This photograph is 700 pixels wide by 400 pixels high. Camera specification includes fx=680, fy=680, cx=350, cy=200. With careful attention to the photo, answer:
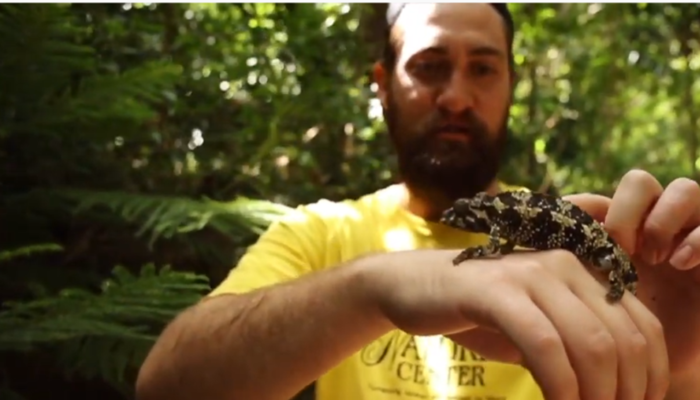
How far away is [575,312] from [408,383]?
0.57 meters

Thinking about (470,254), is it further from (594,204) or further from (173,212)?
(173,212)

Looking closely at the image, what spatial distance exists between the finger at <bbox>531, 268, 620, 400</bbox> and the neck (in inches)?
30.4

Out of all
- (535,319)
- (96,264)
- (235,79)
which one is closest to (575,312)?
(535,319)

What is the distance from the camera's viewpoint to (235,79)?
2.27 meters

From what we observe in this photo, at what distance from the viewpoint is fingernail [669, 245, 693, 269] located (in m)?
0.74

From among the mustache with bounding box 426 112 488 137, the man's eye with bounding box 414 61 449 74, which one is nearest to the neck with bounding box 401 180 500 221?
the mustache with bounding box 426 112 488 137

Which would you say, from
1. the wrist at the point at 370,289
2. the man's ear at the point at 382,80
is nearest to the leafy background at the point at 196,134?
the man's ear at the point at 382,80

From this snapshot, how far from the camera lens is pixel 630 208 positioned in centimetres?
75

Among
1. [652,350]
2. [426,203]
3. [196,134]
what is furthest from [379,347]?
[196,134]

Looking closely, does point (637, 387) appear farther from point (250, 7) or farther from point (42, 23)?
point (250, 7)

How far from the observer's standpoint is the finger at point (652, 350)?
22.1 inches

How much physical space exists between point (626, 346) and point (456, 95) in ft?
2.72

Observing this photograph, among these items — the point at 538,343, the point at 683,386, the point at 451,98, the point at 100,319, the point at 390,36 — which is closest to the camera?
the point at 538,343

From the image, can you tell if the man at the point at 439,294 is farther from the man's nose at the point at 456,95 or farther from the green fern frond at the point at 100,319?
the green fern frond at the point at 100,319
